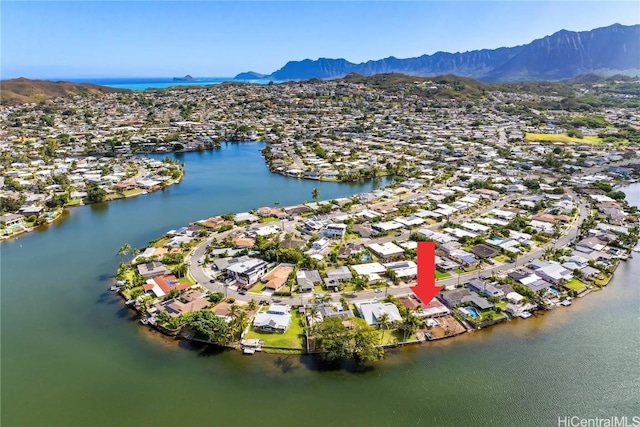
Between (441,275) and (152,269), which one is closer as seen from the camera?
(441,275)

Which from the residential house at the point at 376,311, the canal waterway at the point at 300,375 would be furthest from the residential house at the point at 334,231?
the canal waterway at the point at 300,375

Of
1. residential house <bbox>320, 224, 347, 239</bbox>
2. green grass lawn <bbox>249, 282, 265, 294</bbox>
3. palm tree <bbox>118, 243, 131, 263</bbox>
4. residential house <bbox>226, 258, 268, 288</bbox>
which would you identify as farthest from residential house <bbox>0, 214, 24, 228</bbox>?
residential house <bbox>320, 224, 347, 239</bbox>

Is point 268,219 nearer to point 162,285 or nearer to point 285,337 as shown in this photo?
point 162,285

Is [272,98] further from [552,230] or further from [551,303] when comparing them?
[551,303]

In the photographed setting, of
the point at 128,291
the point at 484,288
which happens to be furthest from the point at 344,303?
the point at 128,291

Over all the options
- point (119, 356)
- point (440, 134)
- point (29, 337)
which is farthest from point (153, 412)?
point (440, 134)

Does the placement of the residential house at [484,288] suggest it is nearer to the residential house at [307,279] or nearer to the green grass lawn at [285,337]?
the residential house at [307,279]

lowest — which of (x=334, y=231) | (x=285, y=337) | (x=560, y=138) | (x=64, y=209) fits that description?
(x=285, y=337)
